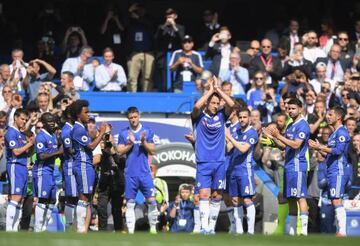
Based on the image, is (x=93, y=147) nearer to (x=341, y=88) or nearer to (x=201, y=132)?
(x=201, y=132)

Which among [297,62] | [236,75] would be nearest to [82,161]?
[236,75]

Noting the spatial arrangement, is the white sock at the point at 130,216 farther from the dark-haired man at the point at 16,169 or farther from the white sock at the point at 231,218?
the dark-haired man at the point at 16,169

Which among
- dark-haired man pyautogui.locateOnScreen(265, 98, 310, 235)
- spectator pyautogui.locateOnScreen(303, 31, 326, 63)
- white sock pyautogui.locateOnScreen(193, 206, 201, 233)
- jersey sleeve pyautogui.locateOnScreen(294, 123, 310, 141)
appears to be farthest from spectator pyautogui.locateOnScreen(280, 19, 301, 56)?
jersey sleeve pyautogui.locateOnScreen(294, 123, 310, 141)

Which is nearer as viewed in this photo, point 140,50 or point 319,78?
point 319,78

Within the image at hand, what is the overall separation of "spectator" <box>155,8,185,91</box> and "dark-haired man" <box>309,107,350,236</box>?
620 centimetres

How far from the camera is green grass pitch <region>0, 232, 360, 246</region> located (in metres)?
14.2

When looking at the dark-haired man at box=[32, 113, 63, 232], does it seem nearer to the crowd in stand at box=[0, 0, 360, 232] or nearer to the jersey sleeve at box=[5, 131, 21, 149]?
the jersey sleeve at box=[5, 131, 21, 149]

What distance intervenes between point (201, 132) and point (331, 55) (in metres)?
5.95

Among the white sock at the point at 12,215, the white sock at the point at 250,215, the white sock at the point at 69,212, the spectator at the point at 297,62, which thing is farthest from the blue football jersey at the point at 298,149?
the spectator at the point at 297,62

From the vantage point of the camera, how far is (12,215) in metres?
22.1

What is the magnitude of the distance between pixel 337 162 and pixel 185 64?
535 centimetres

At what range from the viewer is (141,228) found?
23406 mm

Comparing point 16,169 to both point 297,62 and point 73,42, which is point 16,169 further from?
point 297,62

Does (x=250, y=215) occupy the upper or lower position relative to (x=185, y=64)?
lower
